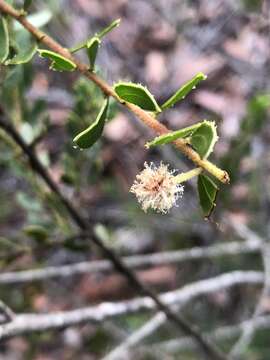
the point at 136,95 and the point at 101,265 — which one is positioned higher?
the point at 101,265

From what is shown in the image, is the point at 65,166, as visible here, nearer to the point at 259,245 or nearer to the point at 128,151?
the point at 259,245

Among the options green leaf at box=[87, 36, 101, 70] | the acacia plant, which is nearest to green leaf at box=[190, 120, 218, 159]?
the acacia plant

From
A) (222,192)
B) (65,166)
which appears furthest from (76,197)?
(222,192)

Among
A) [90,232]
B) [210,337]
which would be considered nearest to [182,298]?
[90,232]

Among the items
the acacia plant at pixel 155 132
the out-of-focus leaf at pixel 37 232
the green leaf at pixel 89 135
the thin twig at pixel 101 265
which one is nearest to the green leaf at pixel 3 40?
the acacia plant at pixel 155 132

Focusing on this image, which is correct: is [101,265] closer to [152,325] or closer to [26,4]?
[152,325]
